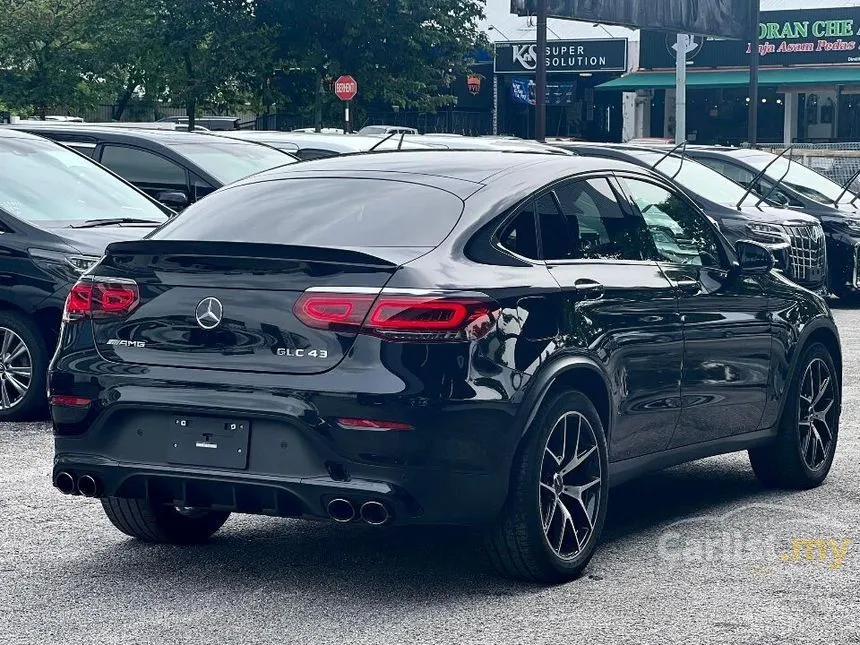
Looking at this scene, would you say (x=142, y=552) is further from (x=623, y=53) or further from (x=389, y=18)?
(x=623, y=53)

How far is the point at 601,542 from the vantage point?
6668 millimetres

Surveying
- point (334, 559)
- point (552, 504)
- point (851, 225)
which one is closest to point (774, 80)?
point (851, 225)

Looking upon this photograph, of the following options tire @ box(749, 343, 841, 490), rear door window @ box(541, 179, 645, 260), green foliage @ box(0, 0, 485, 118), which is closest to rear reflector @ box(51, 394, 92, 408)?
rear door window @ box(541, 179, 645, 260)

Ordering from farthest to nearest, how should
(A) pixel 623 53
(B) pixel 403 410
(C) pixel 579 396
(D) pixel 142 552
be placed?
1. (A) pixel 623 53
2. (D) pixel 142 552
3. (C) pixel 579 396
4. (B) pixel 403 410

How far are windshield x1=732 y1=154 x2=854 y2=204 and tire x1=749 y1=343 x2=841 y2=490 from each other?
10.5 meters

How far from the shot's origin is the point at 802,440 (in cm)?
781

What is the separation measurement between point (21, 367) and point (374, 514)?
16.4ft

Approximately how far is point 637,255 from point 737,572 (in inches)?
52.7

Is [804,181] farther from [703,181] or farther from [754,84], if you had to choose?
[754,84]

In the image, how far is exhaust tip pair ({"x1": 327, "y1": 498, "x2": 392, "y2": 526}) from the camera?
17.8 ft

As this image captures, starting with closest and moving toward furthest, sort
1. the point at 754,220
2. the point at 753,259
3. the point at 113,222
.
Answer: the point at 753,259, the point at 113,222, the point at 754,220

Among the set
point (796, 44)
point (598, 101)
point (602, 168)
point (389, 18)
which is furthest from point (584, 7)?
point (602, 168)

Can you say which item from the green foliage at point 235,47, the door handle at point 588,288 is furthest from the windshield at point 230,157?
the green foliage at point 235,47

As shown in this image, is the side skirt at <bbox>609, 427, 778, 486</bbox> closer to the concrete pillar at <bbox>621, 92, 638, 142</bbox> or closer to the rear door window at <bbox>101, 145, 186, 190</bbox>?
the rear door window at <bbox>101, 145, 186, 190</bbox>
